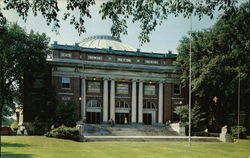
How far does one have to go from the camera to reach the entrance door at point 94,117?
47.5m

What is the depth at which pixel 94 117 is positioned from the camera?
157ft

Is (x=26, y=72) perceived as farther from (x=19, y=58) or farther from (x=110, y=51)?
(x=110, y=51)

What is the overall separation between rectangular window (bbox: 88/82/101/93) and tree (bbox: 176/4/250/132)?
478 inches

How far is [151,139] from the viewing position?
33.3 metres

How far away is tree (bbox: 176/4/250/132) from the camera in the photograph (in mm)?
37375

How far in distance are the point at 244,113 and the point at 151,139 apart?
79.0ft

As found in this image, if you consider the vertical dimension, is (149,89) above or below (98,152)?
above

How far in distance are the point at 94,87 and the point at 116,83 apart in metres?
3.43

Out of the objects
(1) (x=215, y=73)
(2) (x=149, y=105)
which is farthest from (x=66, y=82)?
(1) (x=215, y=73)

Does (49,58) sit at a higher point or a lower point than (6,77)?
higher

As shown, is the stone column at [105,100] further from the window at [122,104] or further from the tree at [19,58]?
the tree at [19,58]

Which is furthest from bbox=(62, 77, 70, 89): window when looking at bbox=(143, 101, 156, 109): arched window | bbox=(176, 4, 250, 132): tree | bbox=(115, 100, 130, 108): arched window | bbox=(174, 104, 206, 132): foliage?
bbox=(174, 104, 206, 132): foliage

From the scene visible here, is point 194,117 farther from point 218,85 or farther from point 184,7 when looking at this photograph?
point 184,7

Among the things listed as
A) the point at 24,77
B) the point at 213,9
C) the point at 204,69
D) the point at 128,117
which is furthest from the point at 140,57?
the point at 213,9
